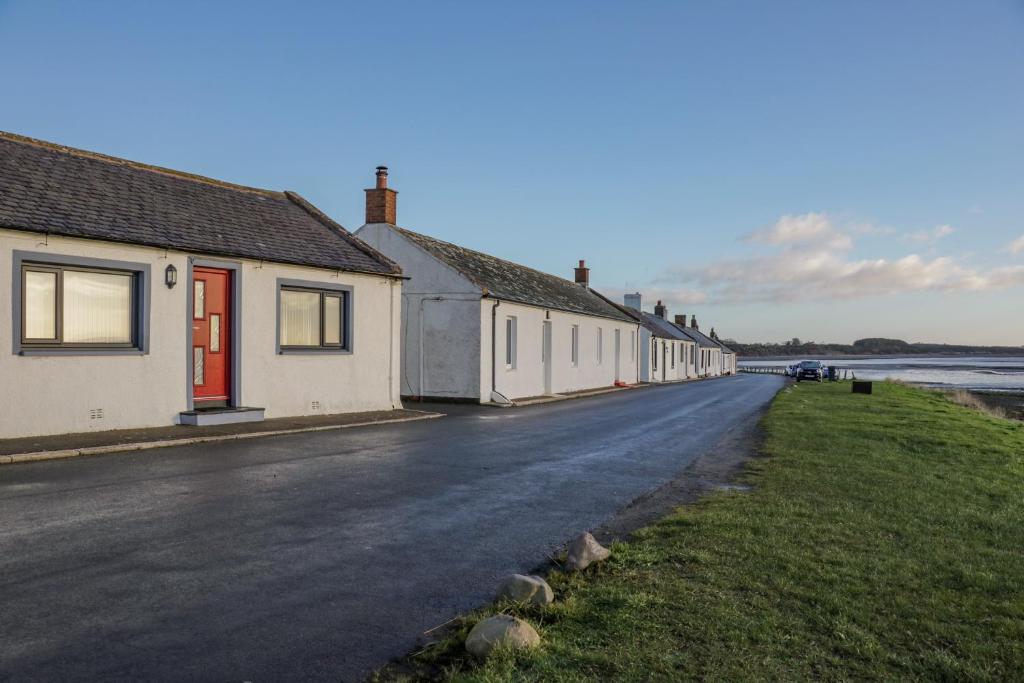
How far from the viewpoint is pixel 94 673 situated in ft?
11.8

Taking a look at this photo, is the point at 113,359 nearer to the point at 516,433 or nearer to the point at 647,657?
the point at 516,433

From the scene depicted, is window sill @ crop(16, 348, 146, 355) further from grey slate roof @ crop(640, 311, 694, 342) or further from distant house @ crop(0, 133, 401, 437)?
grey slate roof @ crop(640, 311, 694, 342)

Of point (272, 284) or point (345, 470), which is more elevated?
point (272, 284)

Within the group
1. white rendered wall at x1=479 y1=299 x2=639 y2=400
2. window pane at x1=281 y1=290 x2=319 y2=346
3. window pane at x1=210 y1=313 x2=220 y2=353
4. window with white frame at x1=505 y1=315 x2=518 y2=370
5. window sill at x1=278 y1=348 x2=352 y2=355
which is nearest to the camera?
window pane at x1=210 y1=313 x2=220 y2=353

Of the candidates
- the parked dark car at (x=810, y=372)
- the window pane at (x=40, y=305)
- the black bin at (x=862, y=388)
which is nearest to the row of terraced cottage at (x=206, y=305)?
the window pane at (x=40, y=305)

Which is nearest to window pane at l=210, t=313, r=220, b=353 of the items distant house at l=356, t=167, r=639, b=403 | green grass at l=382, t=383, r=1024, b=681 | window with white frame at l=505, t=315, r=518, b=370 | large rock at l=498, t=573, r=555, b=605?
distant house at l=356, t=167, r=639, b=403

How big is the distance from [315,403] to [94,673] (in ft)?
45.4

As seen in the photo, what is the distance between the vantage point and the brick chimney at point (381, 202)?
24.6m

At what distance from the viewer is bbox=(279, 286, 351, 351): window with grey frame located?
16812 mm

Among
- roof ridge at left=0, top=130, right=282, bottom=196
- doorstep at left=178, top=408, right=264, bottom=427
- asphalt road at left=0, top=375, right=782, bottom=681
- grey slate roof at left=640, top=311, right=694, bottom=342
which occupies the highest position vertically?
roof ridge at left=0, top=130, right=282, bottom=196

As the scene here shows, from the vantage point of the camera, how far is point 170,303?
46.4ft

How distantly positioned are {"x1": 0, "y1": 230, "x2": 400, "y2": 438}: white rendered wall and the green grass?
1079 cm

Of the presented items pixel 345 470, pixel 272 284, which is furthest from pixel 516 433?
pixel 272 284

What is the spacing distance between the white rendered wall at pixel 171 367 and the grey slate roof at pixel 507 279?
5.12 meters
